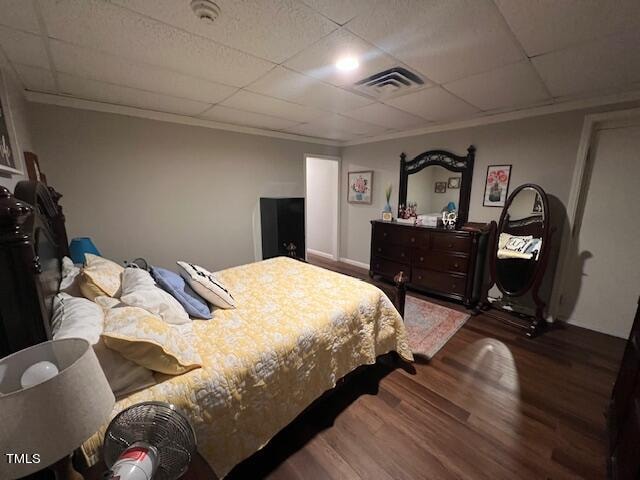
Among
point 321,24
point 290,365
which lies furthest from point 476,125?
point 290,365

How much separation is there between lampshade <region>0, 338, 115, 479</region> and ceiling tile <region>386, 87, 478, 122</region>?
2642 mm

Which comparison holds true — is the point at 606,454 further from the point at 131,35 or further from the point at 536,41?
the point at 131,35

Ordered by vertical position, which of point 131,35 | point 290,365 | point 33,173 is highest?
point 131,35

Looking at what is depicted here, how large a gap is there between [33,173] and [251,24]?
6.53 ft

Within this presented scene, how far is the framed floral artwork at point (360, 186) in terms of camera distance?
170 inches

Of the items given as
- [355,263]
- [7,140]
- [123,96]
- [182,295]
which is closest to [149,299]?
[182,295]

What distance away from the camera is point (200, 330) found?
1450 millimetres

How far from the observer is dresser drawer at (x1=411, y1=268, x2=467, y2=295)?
3111 millimetres

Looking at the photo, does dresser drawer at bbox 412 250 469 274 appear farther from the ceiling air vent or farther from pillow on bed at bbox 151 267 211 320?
pillow on bed at bbox 151 267 211 320

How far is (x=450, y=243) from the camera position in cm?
312

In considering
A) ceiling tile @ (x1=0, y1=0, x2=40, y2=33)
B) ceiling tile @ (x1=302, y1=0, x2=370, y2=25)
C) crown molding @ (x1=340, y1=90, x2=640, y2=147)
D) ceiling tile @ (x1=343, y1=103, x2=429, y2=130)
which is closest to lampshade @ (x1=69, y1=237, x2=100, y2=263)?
ceiling tile @ (x1=0, y1=0, x2=40, y2=33)

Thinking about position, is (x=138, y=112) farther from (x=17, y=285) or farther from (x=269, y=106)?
(x=17, y=285)

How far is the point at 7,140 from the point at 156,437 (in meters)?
1.91

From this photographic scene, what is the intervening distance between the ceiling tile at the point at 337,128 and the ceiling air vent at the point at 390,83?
2.53ft
